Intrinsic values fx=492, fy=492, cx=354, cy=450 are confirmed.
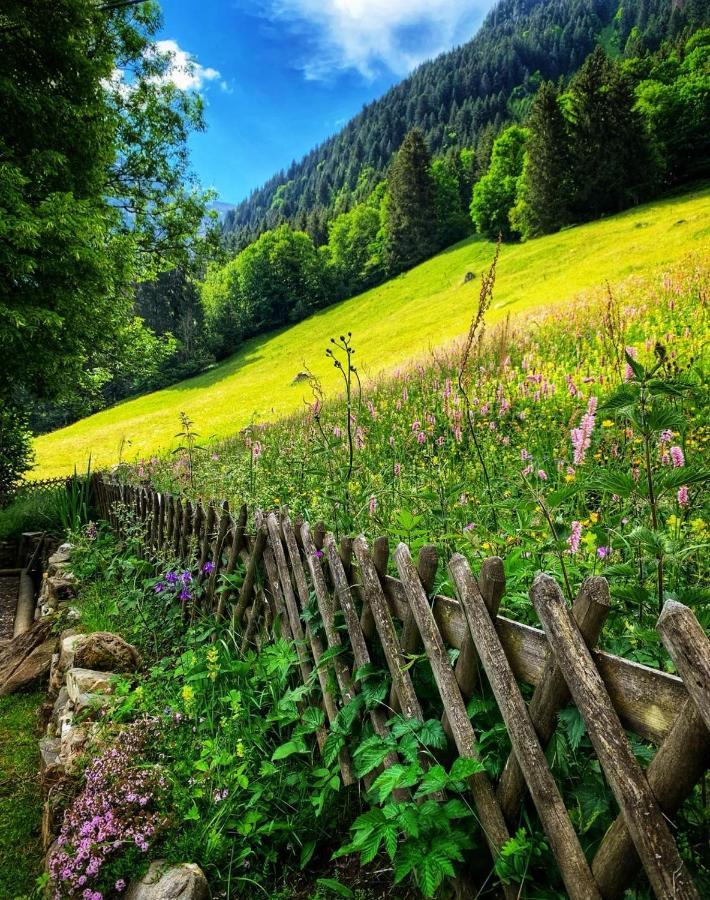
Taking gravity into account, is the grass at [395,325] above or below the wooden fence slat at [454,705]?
above

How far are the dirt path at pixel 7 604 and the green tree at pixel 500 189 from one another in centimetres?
5373

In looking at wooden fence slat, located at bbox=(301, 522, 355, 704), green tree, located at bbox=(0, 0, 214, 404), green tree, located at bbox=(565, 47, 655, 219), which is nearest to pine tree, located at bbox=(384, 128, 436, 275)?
green tree, located at bbox=(565, 47, 655, 219)

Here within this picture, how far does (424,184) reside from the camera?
63.8 metres

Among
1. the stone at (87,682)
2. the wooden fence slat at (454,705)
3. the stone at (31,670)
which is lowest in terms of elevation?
the stone at (31,670)

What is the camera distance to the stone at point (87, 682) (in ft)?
10.7

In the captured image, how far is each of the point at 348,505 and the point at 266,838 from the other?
173 cm

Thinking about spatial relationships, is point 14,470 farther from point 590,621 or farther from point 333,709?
point 590,621

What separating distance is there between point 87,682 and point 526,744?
306 centimetres

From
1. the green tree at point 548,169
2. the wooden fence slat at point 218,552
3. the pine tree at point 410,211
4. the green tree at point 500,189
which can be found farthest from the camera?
the pine tree at point 410,211

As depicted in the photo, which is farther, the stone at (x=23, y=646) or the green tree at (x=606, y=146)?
the green tree at (x=606, y=146)

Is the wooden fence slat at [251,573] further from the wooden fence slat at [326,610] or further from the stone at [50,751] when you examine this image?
the stone at [50,751]

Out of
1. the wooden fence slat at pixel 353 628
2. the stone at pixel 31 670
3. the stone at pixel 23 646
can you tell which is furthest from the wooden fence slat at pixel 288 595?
the stone at pixel 23 646

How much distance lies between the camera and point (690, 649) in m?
1.02

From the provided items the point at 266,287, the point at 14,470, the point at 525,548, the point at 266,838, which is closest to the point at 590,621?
the point at 525,548
